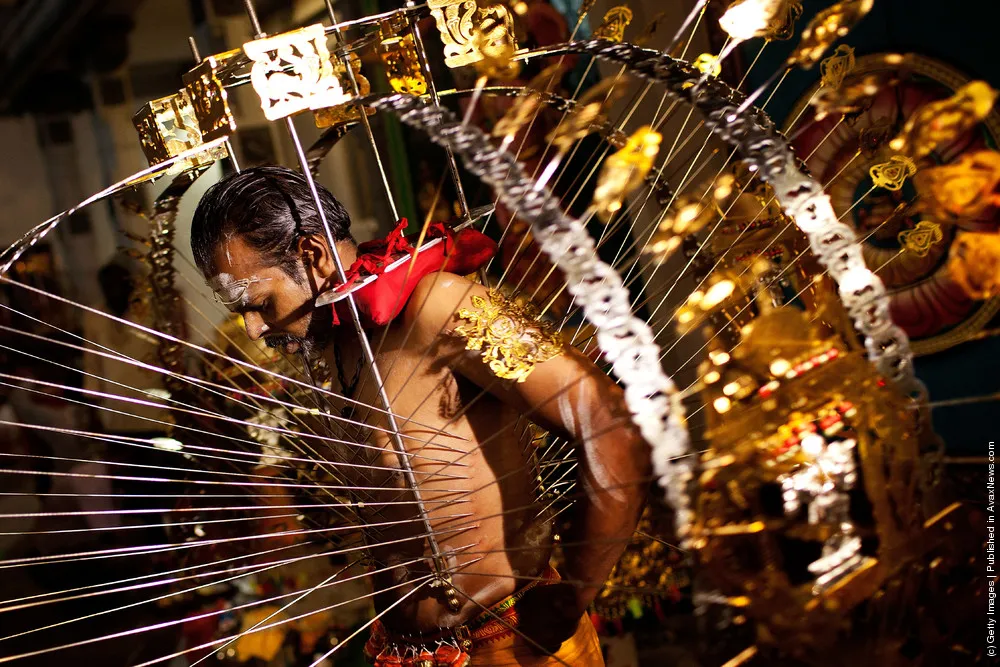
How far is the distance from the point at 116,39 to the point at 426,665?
6.92 ft

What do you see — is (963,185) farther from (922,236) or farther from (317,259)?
(317,259)

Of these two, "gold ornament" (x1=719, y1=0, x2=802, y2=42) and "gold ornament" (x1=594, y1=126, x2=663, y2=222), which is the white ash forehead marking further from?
"gold ornament" (x1=719, y1=0, x2=802, y2=42)

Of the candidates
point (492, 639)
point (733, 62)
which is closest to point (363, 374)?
point (492, 639)

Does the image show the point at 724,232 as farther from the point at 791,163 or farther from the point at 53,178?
the point at 53,178

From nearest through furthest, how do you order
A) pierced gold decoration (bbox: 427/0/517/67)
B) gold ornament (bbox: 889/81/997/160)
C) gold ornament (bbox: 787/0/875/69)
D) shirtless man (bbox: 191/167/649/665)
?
gold ornament (bbox: 889/81/997/160) → gold ornament (bbox: 787/0/875/69) → shirtless man (bbox: 191/167/649/665) → pierced gold decoration (bbox: 427/0/517/67)

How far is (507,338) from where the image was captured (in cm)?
93

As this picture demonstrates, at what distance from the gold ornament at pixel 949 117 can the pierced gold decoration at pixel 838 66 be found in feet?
0.71

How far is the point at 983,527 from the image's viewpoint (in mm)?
911

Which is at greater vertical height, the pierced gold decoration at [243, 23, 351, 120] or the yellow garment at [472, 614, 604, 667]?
the pierced gold decoration at [243, 23, 351, 120]

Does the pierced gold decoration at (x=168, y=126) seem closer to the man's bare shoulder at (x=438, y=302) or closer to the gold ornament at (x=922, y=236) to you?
the man's bare shoulder at (x=438, y=302)

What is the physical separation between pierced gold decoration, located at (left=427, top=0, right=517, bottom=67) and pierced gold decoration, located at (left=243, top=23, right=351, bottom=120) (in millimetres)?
192

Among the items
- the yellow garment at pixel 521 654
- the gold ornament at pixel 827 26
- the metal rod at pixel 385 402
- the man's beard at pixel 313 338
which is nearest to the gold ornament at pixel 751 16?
the gold ornament at pixel 827 26

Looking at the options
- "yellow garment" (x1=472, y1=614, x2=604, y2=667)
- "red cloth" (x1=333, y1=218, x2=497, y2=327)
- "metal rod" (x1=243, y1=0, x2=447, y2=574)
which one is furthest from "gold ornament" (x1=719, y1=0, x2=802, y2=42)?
"yellow garment" (x1=472, y1=614, x2=604, y2=667)

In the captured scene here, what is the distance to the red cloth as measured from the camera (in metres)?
1.01
